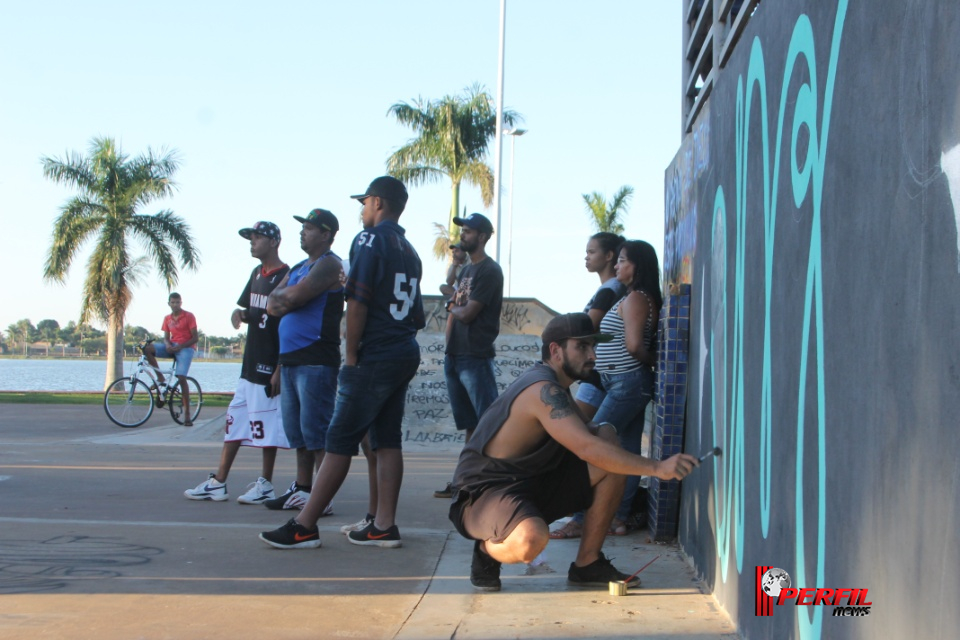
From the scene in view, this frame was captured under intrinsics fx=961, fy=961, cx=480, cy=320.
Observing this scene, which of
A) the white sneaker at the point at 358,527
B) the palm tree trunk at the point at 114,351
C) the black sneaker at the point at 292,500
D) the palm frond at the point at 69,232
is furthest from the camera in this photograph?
the palm tree trunk at the point at 114,351

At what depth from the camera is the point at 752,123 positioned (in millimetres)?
3590

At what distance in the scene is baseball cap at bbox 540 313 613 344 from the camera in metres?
4.22

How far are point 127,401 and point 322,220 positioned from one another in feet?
28.7

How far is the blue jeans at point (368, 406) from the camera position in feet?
17.0

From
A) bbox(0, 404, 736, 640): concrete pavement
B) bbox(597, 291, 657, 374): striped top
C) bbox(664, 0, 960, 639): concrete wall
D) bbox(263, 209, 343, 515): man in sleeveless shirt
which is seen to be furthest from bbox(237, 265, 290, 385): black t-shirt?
bbox(664, 0, 960, 639): concrete wall

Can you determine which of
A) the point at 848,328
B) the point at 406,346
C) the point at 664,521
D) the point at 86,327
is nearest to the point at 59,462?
the point at 406,346

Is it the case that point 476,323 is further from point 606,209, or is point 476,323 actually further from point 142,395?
point 606,209

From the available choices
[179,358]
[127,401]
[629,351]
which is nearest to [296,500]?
[629,351]

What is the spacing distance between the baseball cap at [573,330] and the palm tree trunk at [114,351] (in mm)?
26982

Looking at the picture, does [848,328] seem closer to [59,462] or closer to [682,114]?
[682,114]

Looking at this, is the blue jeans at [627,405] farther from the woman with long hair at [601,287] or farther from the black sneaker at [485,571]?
the black sneaker at [485,571]

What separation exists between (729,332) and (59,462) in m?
7.00

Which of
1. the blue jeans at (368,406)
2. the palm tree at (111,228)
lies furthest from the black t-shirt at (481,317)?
the palm tree at (111,228)

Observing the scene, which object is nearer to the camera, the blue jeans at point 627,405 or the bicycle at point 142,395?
the blue jeans at point 627,405
